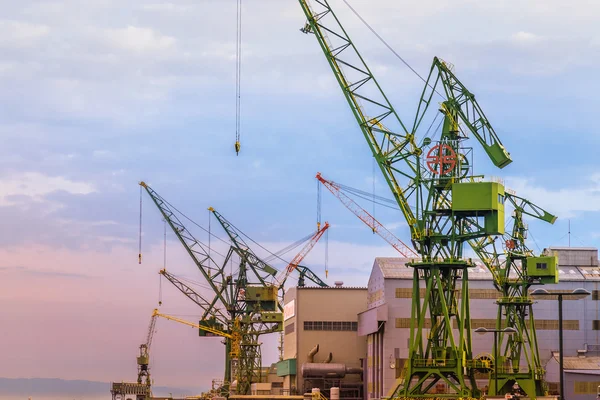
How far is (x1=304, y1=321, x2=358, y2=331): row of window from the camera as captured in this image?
15650cm

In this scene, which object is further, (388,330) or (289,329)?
(289,329)

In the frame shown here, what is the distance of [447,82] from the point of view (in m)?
114

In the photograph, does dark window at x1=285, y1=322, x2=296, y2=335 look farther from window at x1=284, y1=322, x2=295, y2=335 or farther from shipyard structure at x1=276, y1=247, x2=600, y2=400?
shipyard structure at x1=276, y1=247, x2=600, y2=400

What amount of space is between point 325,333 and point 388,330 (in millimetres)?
24583

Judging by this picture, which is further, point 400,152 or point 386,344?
point 386,344

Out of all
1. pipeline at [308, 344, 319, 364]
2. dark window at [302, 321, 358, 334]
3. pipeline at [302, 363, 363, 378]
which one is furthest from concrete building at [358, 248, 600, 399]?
pipeline at [308, 344, 319, 364]

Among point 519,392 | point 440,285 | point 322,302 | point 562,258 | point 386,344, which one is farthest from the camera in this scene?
point 322,302

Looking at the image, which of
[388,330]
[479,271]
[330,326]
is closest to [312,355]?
[330,326]

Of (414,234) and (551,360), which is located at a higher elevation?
(414,234)

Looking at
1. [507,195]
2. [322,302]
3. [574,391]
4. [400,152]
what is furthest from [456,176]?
[322,302]

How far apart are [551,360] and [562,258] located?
17218mm

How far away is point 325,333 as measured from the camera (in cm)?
15675

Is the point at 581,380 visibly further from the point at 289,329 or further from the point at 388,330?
the point at 289,329

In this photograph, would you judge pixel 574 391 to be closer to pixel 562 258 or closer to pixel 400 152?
pixel 562 258
